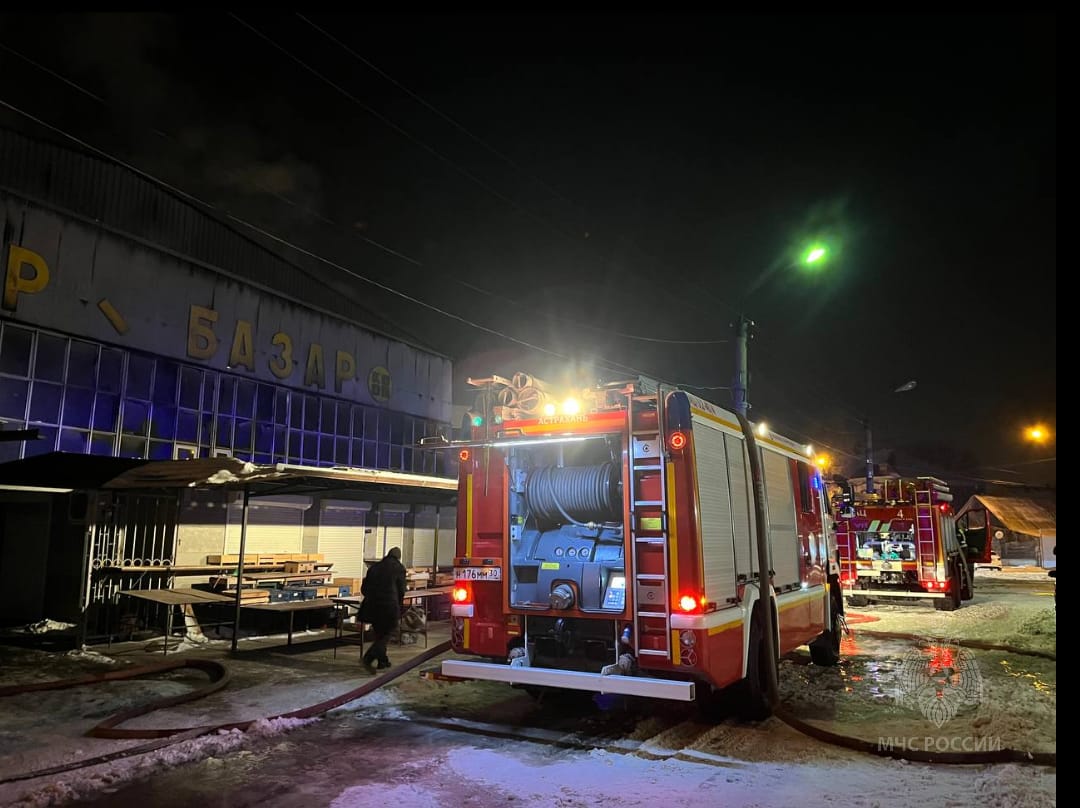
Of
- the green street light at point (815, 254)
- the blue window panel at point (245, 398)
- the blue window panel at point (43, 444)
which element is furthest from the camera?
the blue window panel at point (245, 398)

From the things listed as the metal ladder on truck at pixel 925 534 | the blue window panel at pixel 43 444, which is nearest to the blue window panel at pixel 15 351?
the blue window panel at pixel 43 444

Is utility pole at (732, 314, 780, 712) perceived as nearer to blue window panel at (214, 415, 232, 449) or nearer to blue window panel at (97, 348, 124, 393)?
blue window panel at (97, 348, 124, 393)

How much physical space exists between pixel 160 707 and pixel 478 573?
369 centimetres

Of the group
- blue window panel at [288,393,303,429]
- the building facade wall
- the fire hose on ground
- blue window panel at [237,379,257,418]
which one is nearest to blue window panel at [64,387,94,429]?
the building facade wall

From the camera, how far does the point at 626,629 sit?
6.65 meters

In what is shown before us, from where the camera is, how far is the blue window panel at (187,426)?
16.8 meters

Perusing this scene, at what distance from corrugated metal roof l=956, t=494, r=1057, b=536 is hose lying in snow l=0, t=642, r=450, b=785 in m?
35.1

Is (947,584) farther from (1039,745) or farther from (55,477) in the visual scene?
(55,477)

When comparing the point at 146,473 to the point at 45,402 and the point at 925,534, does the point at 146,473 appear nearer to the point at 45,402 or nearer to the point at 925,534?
the point at 45,402

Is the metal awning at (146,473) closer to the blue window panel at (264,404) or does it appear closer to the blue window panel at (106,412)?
the blue window panel at (106,412)

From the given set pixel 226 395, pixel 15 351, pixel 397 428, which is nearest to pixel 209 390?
pixel 226 395

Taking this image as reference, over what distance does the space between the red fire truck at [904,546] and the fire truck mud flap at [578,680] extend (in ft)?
44.5

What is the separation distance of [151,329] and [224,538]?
5.01 m

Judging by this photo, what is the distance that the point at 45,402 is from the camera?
14469 millimetres
